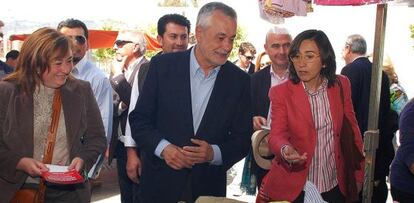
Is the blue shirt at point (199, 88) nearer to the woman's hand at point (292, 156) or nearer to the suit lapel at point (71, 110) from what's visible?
the woman's hand at point (292, 156)

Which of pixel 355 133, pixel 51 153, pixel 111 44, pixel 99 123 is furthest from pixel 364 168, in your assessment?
pixel 111 44

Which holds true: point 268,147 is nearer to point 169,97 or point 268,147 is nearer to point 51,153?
point 169,97

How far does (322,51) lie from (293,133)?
0.53 metres

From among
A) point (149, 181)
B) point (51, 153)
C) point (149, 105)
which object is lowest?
point (149, 181)

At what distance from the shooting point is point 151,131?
3.08 metres

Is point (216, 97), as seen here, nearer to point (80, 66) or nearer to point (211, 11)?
point (211, 11)

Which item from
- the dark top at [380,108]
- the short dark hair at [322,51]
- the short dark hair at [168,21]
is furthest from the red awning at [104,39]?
the short dark hair at [322,51]

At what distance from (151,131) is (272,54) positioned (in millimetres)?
1630

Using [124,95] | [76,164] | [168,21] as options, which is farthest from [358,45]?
[76,164]

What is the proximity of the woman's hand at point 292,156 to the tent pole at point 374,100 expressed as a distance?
395mm

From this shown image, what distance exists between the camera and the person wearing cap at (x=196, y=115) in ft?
9.87

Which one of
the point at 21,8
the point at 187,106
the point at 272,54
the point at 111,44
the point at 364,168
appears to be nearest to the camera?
the point at 187,106

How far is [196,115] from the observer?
311 centimetres

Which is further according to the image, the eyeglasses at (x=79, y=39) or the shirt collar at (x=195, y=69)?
the eyeglasses at (x=79, y=39)
